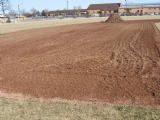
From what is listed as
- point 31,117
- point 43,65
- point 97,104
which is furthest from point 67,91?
point 43,65

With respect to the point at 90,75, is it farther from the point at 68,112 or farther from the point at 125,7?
the point at 125,7

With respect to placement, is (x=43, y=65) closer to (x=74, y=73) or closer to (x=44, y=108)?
(x=74, y=73)

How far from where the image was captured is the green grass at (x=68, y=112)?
16.7ft

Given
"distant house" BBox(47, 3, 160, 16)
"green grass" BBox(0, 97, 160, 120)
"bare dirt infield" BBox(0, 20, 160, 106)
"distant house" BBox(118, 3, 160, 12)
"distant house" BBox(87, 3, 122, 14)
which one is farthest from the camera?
"distant house" BBox(87, 3, 122, 14)

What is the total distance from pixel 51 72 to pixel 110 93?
3.23 meters

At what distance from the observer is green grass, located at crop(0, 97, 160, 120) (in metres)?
5.08

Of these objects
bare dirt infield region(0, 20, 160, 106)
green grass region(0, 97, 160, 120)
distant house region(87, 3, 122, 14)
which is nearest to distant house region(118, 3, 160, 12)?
distant house region(87, 3, 122, 14)

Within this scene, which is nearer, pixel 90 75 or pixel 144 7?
pixel 90 75

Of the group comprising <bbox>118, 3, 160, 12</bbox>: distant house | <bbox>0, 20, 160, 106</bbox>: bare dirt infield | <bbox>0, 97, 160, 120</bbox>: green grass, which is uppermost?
<bbox>118, 3, 160, 12</bbox>: distant house

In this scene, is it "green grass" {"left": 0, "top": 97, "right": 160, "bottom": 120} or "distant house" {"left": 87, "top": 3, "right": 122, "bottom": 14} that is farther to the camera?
"distant house" {"left": 87, "top": 3, "right": 122, "bottom": 14}

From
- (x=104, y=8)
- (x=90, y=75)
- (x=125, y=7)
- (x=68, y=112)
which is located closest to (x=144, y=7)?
(x=125, y=7)

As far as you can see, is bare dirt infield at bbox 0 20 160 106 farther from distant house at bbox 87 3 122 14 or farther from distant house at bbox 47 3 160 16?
distant house at bbox 87 3 122 14

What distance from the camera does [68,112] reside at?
5391mm

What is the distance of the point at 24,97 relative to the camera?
21.8 ft
